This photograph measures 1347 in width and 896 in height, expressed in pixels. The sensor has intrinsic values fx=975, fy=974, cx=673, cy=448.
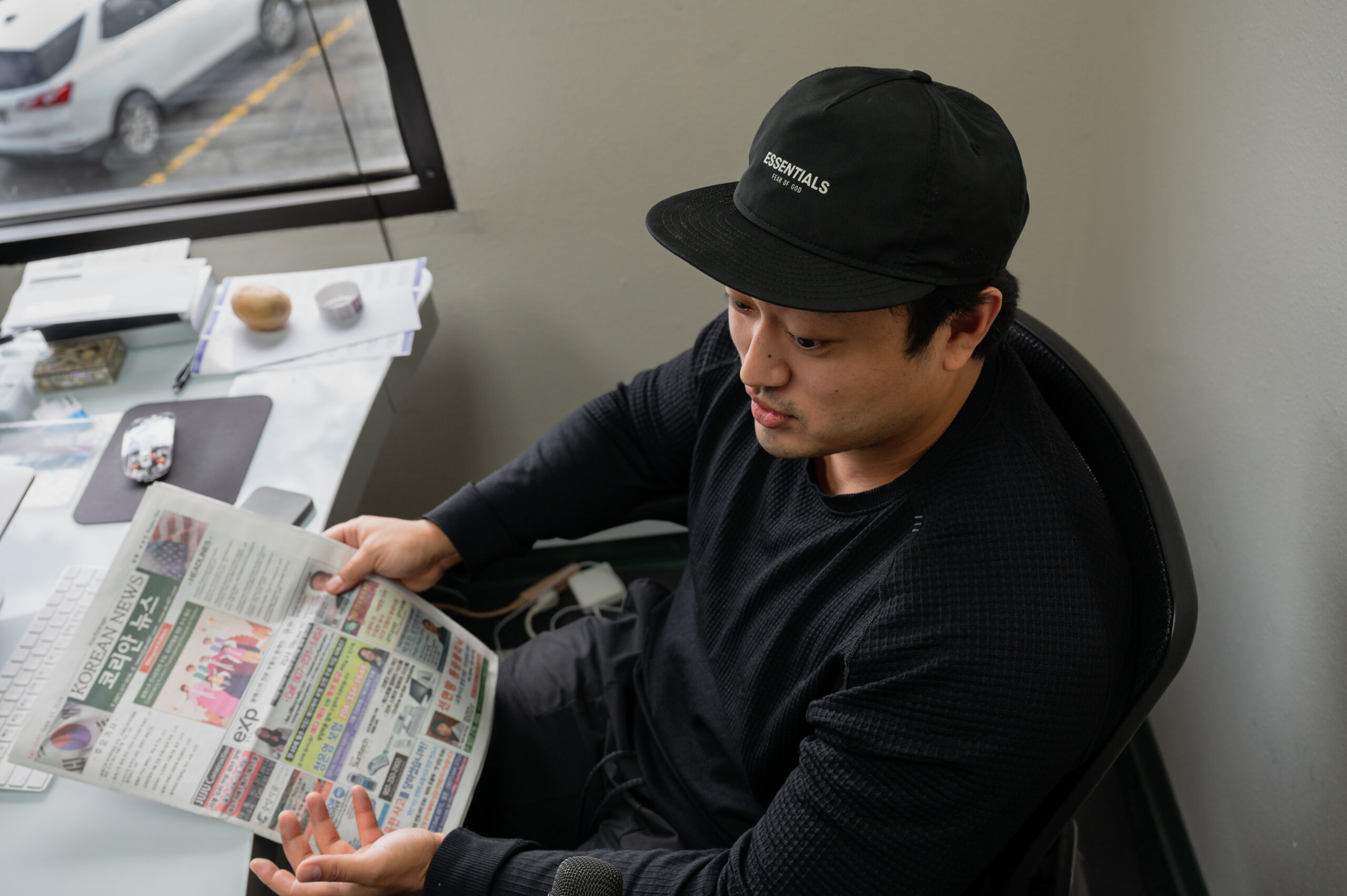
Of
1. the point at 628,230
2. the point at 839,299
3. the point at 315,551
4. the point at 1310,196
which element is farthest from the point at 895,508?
the point at 628,230

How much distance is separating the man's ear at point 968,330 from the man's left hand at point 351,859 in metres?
0.64

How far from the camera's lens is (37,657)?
1010mm

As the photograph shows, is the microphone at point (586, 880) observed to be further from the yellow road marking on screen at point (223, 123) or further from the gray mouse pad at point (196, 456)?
the yellow road marking on screen at point (223, 123)

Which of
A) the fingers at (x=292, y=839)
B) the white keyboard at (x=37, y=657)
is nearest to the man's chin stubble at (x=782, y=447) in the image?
the fingers at (x=292, y=839)

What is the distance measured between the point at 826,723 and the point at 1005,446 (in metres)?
0.27

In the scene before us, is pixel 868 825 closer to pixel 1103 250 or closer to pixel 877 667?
pixel 877 667

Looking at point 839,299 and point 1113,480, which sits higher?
point 839,299

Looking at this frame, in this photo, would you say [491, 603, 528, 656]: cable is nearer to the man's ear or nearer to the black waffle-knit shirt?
the black waffle-knit shirt

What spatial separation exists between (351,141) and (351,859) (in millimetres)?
1116

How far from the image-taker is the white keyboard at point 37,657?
2.98ft

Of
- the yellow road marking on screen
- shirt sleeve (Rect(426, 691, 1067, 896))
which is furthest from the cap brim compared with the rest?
the yellow road marking on screen

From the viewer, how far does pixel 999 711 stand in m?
0.72

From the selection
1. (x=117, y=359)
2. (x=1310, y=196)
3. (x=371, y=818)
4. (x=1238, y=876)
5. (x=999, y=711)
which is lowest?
(x=1238, y=876)

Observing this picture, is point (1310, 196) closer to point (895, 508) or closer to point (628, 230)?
point (895, 508)
